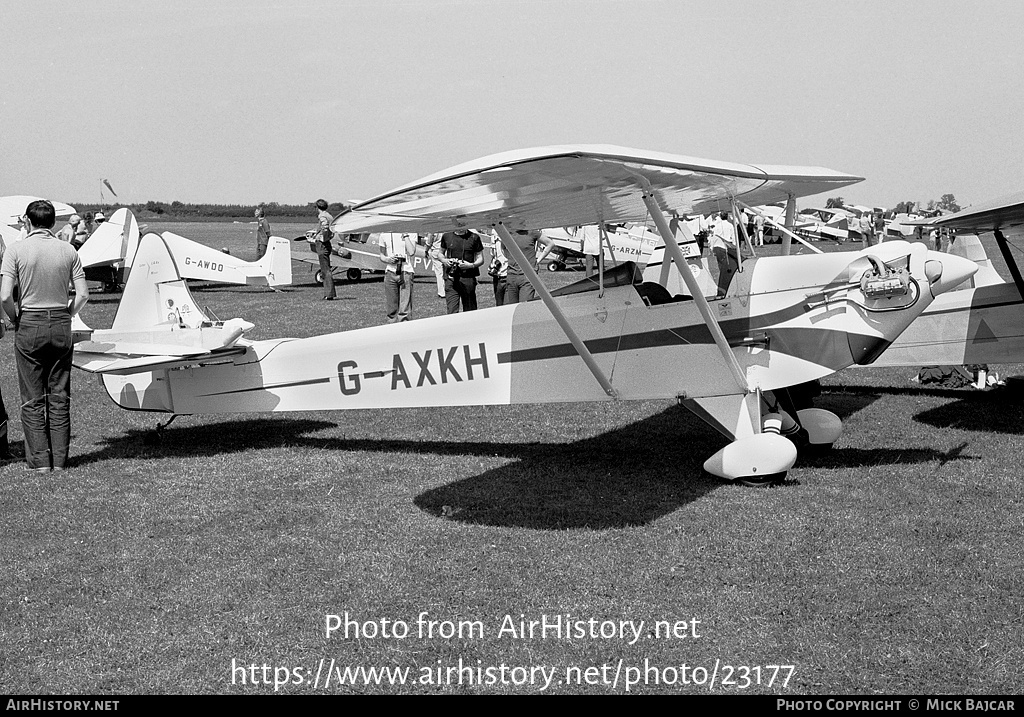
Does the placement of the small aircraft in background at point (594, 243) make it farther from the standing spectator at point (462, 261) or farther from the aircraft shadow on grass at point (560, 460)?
the aircraft shadow on grass at point (560, 460)

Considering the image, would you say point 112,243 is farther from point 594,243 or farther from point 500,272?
point 594,243

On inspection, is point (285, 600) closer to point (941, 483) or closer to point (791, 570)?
point (791, 570)

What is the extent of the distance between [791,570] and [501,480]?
2409 millimetres

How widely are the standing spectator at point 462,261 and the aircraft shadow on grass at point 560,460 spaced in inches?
140

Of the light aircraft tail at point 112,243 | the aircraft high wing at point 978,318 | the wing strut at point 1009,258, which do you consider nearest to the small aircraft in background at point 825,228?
the light aircraft tail at point 112,243

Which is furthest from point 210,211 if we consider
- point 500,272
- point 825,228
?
point 500,272

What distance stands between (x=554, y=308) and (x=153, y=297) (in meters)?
3.61

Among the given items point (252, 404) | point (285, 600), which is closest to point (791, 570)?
point (285, 600)

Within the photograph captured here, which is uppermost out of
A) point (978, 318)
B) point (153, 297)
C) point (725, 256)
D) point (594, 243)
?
point (594, 243)

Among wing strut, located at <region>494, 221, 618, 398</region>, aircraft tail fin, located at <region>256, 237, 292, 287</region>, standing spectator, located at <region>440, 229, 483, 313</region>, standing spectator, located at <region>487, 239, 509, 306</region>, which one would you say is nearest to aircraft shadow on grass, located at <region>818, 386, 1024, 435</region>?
wing strut, located at <region>494, 221, 618, 398</region>

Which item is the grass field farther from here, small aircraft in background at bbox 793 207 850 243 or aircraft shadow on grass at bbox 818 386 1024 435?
small aircraft in background at bbox 793 207 850 243

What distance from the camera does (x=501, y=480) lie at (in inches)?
250

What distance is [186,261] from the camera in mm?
20375

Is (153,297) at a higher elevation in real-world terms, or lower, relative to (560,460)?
higher
